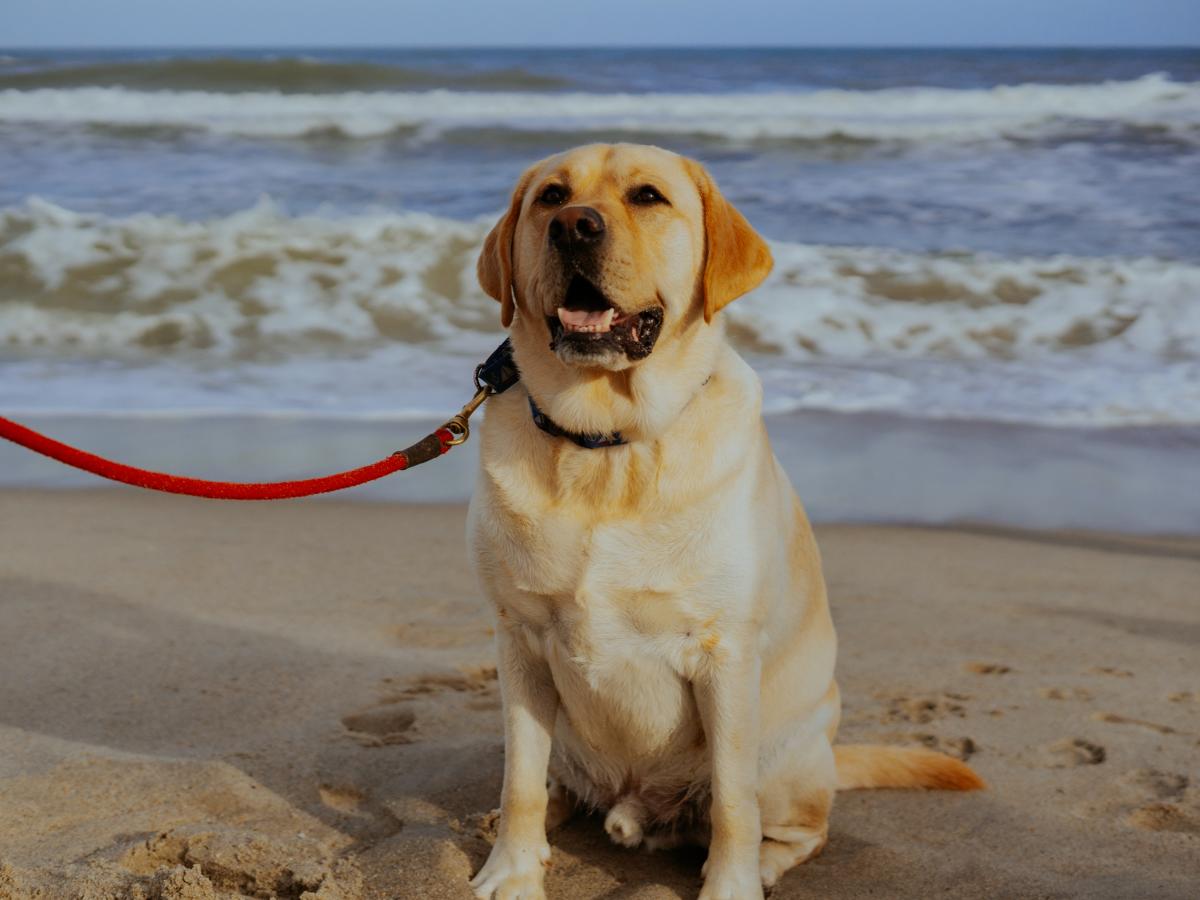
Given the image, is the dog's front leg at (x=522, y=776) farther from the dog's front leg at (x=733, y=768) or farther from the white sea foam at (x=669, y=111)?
the white sea foam at (x=669, y=111)

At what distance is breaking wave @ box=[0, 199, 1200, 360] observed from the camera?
8.09m

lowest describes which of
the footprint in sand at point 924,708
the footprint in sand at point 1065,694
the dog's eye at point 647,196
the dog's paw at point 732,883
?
the footprint in sand at point 924,708

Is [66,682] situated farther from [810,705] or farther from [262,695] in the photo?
[810,705]

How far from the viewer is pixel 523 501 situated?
7.72 feet

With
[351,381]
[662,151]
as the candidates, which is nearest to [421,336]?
[351,381]

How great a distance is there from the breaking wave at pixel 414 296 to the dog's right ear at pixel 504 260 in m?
5.46

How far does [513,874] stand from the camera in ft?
8.17

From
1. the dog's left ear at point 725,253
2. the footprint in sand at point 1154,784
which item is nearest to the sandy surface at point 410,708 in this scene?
the footprint in sand at point 1154,784

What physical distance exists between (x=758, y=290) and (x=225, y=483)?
6.49 m

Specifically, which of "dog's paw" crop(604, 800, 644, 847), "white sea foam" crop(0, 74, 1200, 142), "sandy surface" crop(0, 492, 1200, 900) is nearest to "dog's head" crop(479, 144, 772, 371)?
"dog's paw" crop(604, 800, 644, 847)

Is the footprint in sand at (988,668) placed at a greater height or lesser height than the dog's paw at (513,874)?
lesser

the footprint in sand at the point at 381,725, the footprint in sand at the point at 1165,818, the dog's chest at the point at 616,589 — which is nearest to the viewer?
the dog's chest at the point at 616,589

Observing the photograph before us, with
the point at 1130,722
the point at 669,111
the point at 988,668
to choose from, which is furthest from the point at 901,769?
the point at 669,111

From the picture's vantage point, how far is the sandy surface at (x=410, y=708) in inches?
101
